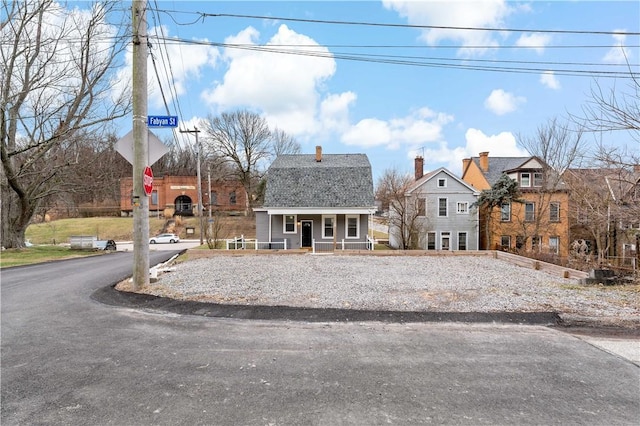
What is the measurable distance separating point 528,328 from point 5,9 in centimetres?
2387

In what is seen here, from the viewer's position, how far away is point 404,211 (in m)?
22.3

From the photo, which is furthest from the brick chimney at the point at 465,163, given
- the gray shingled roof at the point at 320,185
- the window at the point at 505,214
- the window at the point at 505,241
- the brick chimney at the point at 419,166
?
the gray shingled roof at the point at 320,185

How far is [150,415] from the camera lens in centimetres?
268

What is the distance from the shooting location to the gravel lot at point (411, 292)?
6027 mm

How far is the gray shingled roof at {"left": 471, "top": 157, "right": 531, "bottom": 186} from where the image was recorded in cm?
2966

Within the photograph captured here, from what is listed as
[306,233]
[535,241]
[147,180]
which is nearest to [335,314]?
[147,180]

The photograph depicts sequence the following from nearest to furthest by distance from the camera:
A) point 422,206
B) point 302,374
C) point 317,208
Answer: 1. point 302,374
2. point 317,208
3. point 422,206

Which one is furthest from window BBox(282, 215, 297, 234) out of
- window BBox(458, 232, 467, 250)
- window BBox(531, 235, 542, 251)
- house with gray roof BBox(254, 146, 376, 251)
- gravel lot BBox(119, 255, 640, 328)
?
window BBox(531, 235, 542, 251)

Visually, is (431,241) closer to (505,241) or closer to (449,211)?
(449,211)

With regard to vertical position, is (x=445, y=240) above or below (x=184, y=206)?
below

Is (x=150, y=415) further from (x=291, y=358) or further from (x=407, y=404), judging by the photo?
(x=407, y=404)

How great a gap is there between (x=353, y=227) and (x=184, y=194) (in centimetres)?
3633

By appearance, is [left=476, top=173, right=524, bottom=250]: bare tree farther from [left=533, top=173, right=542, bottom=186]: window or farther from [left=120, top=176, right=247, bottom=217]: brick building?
[left=120, top=176, right=247, bottom=217]: brick building

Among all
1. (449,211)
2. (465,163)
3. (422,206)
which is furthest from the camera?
(465,163)
